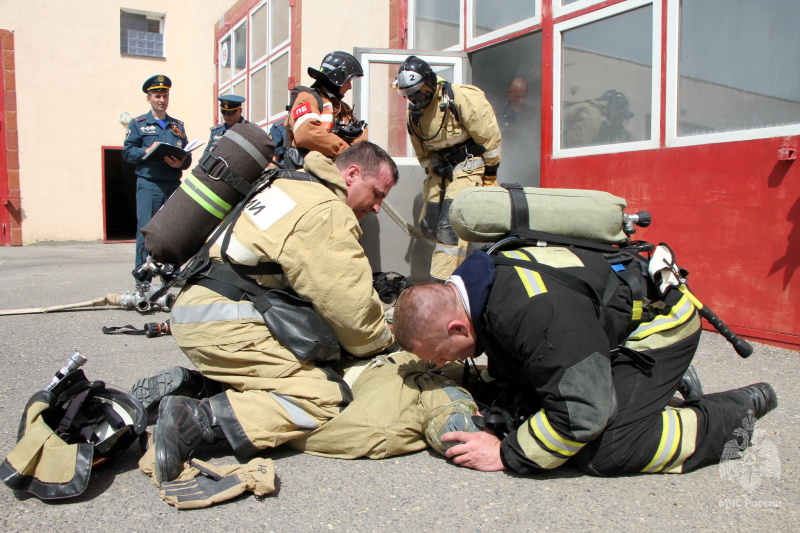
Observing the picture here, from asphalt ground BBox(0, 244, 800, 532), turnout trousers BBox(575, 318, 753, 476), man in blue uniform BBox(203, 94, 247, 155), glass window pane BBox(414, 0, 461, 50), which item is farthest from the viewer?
man in blue uniform BBox(203, 94, 247, 155)

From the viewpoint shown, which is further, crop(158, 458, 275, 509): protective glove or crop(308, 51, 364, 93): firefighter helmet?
crop(308, 51, 364, 93): firefighter helmet

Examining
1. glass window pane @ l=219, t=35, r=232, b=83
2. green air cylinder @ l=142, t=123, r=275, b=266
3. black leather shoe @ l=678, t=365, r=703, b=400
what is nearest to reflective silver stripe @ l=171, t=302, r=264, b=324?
green air cylinder @ l=142, t=123, r=275, b=266

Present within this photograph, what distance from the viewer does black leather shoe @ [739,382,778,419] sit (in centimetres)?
238

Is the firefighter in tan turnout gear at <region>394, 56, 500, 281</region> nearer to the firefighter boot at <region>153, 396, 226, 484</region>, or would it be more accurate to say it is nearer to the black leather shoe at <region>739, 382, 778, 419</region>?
the black leather shoe at <region>739, 382, 778, 419</region>

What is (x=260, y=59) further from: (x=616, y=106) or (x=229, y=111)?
(x=616, y=106)

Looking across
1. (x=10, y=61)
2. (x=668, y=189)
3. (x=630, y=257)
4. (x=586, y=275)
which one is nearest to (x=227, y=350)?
(x=586, y=275)

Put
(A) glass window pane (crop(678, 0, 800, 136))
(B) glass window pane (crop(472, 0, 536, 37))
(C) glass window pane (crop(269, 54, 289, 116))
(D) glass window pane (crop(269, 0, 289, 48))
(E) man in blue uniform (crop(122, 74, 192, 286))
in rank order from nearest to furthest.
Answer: (A) glass window pane (crop(678, 0, 800, 136)) → (B) glass window pane (crop(472, 0, 536, 37)) → (E) man in blue uniform (crop(122, 74, 192, 286)) → (D) glass window pane (crop(269, 0, 289, 48)) → (C) glass window pane (crop(269, 54, 289, 116))

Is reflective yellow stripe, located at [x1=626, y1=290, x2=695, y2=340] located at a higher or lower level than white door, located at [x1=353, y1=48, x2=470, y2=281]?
lower

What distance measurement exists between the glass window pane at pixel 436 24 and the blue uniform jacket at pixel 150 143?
267 centimetres

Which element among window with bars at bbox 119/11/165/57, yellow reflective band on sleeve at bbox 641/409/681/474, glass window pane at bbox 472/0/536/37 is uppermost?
window with bars at bbox 119/11/165/57

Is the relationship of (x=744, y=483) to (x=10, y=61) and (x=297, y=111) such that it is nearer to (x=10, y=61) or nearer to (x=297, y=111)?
(x=297, y=111)

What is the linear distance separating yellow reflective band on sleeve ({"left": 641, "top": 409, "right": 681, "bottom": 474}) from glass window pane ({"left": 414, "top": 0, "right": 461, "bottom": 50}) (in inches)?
194

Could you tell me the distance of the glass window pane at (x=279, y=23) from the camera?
9.35m

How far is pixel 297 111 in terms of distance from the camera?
4652mm
